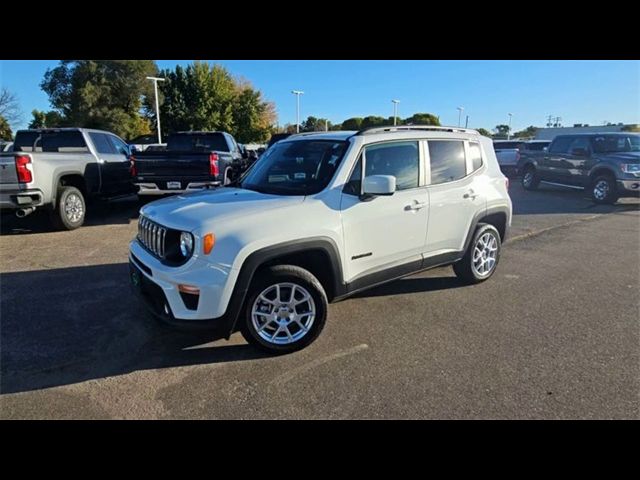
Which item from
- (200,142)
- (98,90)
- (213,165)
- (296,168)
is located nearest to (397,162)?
(296,168)

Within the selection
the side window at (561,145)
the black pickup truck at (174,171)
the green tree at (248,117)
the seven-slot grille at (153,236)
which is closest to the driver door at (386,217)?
the seven-slot grille at (153,236)

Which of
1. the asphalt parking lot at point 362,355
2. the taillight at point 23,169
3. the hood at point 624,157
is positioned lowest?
the asphalt parking lot at point 362,355

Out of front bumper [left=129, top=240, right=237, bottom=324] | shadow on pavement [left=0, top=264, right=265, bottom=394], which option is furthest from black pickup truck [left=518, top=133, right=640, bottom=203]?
front bumper [left=129, top=240, right=237, bottom=324]

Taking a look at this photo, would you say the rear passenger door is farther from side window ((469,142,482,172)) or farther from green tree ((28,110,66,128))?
green tree ((28,110,66,128))

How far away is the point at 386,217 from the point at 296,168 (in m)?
1.02

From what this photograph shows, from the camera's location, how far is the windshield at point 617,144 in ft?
38.8

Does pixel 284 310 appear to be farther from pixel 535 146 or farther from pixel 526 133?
pixel 526 133

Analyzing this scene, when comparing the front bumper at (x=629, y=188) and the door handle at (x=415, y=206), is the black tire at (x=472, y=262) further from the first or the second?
the front bumper at (x=629, y=188)

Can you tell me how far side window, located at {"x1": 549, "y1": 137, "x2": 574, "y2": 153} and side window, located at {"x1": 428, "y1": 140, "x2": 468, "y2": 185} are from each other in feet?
35.4

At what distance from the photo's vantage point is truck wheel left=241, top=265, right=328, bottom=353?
3.10m

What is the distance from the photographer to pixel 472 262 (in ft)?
15.8

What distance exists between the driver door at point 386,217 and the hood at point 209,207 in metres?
0.56
